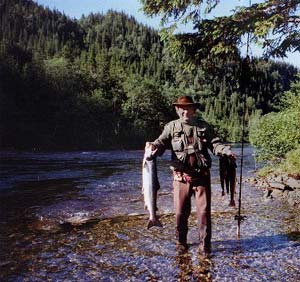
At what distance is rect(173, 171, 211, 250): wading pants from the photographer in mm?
6238

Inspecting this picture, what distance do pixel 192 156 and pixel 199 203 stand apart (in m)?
0.74

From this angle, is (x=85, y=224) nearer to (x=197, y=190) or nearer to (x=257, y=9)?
(x=197, y=190)

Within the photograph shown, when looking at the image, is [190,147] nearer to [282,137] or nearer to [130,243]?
[130,243]

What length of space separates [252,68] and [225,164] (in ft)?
18.2

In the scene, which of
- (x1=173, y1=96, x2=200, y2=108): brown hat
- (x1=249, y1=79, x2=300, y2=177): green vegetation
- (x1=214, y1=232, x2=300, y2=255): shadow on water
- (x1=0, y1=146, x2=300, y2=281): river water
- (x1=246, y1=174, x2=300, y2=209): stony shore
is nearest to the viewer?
(x1=0, y1=146, x2=300, y2=281): river water

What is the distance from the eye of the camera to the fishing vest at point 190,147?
246 inches

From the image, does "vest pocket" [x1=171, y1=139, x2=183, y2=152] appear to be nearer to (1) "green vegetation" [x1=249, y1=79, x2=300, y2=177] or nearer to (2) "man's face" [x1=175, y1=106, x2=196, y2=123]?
(2) "man's face" [x1=175, y1=106, x2=196, y2=123]

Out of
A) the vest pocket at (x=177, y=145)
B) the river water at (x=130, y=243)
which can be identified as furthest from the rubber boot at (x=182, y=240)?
the vest pocket at (x=177, y=145)

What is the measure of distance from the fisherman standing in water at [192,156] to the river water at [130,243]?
68 cm

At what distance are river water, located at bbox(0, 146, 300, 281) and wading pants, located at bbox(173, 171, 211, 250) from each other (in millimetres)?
331

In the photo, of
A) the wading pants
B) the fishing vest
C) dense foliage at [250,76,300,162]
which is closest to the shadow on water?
the wading pants

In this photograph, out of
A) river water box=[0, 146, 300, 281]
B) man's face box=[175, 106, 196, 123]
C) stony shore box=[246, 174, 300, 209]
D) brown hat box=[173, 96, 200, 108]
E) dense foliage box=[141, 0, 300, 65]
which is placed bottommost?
river water box=[0, 146, 300, 281]

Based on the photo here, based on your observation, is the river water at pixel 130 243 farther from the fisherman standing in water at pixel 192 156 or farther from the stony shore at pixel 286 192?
the fisherman standing in water at pixel 192 156

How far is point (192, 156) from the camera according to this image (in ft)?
20.6
